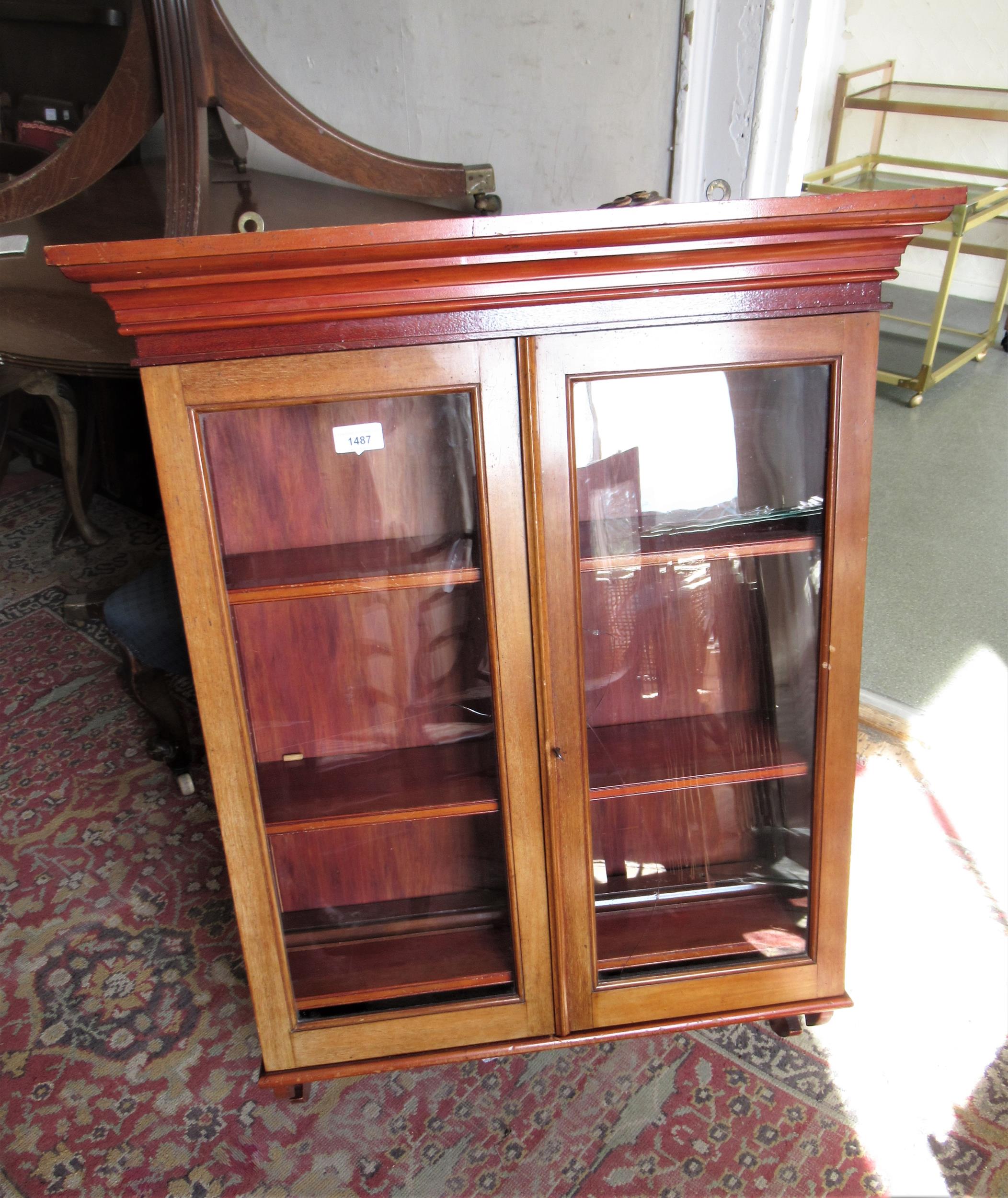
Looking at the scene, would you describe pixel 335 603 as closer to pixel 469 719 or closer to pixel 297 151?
pixel 469 719

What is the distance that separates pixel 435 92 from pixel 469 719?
117 cm

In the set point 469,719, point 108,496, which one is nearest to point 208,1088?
point 469,719

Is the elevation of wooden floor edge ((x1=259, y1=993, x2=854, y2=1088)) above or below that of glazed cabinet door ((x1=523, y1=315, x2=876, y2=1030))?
below

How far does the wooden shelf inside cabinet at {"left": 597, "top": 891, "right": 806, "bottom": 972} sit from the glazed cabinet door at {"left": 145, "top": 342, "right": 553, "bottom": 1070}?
0.11 meters

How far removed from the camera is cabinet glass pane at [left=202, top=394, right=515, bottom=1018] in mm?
1130

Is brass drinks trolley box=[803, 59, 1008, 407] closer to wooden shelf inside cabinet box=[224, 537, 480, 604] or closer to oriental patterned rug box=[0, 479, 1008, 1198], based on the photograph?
wooden shelf inside cabinet box=[224, 537, 480, 604]

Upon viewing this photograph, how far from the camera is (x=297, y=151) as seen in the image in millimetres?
1635

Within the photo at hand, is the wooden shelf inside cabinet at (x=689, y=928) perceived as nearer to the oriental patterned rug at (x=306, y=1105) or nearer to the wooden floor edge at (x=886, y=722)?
the oriental patterned rug at (x=306, y=1105)

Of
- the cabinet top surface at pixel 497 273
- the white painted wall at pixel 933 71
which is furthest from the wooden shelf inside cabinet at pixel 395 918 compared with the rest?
the white painted wall at pixel 933 71

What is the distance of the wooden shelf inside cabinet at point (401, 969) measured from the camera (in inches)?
52.7

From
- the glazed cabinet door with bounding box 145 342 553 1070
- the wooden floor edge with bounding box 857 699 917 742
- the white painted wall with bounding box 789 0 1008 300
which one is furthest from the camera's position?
the white painted wall with bounding box 789 0 1008 300

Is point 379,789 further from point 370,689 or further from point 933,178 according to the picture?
point 933,178

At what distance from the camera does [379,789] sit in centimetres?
129

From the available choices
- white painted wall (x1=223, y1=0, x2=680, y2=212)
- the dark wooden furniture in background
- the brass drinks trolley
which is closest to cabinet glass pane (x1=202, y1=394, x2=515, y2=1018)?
the dark wooden furniture in background
